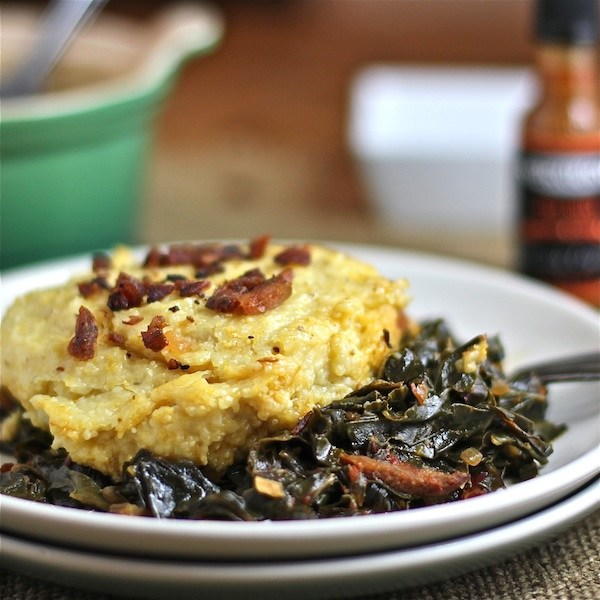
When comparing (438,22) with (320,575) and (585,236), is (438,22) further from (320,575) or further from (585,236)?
(320,575)

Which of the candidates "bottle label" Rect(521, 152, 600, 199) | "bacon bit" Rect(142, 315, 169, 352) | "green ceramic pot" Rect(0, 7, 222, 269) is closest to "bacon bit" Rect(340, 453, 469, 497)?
"bacon bit" Rect(142, 315, 169, 352)

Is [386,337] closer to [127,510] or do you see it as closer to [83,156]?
[127,510]

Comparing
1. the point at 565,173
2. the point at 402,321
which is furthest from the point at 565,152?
the point at 402,321

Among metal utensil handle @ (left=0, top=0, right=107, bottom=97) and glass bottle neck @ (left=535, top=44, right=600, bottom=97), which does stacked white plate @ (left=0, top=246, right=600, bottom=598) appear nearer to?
glass bottle neck @ (left=535, top=44, right=600, bottom=97)

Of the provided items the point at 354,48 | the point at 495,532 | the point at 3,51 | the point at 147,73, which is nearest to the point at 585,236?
the point at 147,73

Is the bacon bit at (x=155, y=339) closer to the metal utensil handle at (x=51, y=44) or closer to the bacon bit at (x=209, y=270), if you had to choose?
the bacon bit at (x=209, y=270)

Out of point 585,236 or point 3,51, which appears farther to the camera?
point 3,51

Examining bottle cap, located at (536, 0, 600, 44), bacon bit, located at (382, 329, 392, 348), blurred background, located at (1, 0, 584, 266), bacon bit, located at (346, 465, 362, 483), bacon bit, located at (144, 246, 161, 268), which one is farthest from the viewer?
blurred background, located at (1, 0, 584, 266)

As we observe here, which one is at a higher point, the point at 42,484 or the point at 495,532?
the point at 495,532
